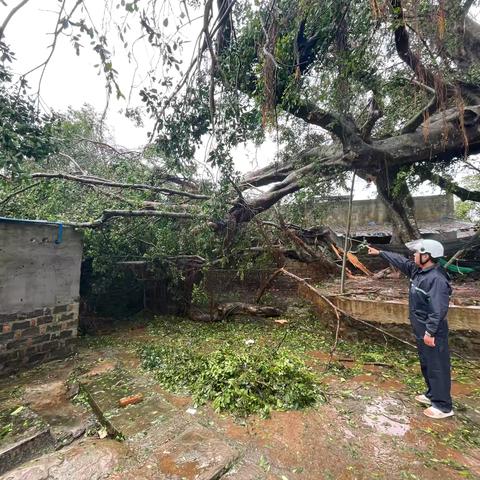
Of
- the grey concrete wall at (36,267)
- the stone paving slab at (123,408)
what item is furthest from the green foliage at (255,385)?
the grey concrete wall at (36,267)

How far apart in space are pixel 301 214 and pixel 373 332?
4.34 meters

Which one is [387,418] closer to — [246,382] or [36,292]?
[246,382]

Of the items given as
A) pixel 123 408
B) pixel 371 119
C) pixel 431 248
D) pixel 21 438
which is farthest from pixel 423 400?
pixel 371 119

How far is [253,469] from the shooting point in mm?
2342

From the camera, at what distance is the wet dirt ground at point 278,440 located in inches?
90.6

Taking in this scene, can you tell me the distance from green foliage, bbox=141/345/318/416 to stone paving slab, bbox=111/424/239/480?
0.53 m

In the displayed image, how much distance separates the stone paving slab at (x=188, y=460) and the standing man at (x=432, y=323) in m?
2.21

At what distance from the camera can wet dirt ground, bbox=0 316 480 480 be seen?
230cm

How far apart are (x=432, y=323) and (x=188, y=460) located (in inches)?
106

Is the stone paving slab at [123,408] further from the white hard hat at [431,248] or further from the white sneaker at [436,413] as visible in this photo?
the white hard hat at [431,248]

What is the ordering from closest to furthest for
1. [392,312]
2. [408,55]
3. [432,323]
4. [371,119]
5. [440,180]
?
1. [432,323]
2. [408,55]
3. [392,312]
4. [371,119]
5. [440,180]

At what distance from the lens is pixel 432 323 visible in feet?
9.67

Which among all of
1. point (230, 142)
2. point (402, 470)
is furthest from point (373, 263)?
point (402, 470)

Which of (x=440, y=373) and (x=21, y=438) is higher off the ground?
(x=440, y=373)
